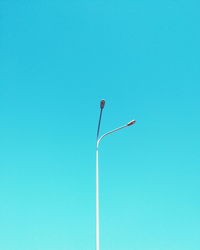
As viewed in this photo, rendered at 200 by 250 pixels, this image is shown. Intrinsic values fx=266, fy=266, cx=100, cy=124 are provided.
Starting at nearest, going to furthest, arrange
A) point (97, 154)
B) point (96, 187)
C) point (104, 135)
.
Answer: point (96, 187) < point (97, 154) < point (104, 135)

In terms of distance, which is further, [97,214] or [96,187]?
[96,187]

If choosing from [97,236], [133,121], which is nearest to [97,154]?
[133,121]

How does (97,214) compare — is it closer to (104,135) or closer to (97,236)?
(97,236)

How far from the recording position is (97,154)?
1071 cm

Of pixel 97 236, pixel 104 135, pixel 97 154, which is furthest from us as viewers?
pixel 104 135

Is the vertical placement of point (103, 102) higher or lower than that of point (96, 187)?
higher

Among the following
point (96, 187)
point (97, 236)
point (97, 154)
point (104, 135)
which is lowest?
point (97, 236)

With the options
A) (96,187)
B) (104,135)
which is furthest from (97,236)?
(104,135)

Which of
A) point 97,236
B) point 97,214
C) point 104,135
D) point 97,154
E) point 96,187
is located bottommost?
point 97,236

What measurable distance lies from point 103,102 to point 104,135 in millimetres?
1666

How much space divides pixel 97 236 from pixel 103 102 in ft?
16.4

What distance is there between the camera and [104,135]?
38.3 feet

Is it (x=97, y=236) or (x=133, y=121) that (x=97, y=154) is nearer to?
(x=133, y=121)

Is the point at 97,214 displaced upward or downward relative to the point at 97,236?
upward
